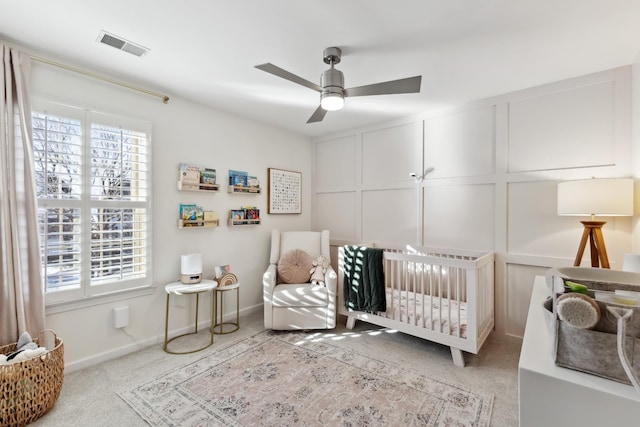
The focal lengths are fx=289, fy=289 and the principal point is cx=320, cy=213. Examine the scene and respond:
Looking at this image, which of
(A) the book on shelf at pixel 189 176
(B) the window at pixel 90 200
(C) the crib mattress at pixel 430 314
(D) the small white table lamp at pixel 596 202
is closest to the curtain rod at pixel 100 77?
(B) the window at pixel 90 200

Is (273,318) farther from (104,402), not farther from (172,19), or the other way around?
(172,19)

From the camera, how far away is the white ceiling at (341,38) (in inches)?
65.0

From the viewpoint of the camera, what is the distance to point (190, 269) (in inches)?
110

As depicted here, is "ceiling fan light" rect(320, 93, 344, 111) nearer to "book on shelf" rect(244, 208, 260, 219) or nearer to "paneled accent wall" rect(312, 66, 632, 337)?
"paneled accent wall" rect(312, 66, 632, 337)

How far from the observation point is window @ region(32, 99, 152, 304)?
2176mm

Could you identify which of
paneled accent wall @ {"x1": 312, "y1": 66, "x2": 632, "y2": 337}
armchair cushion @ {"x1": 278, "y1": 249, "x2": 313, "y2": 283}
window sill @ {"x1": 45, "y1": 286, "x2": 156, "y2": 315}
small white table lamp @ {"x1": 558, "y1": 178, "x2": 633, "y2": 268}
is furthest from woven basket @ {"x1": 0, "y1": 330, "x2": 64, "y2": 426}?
small white table lamp @ {"x1": 558, "y1": 178, "x2": 633, "y2": 268}

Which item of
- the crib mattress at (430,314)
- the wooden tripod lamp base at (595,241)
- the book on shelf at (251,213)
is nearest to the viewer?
the wooden tripod lamp base at (595,241)

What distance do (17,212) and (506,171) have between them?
3.99 metres

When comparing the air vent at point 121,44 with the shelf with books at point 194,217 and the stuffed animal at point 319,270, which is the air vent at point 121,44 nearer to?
the shelf with books at point 194,217

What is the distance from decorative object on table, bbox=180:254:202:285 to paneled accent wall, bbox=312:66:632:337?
2100 mm

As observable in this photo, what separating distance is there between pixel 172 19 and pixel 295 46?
2.53 ft

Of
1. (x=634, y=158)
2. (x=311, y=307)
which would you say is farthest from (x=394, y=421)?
(x=634, y=158)

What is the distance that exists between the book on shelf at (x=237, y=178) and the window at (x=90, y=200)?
2.93 feet

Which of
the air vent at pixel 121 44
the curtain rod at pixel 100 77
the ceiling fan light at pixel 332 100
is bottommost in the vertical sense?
the ceiling fan light at pixel 332 100
